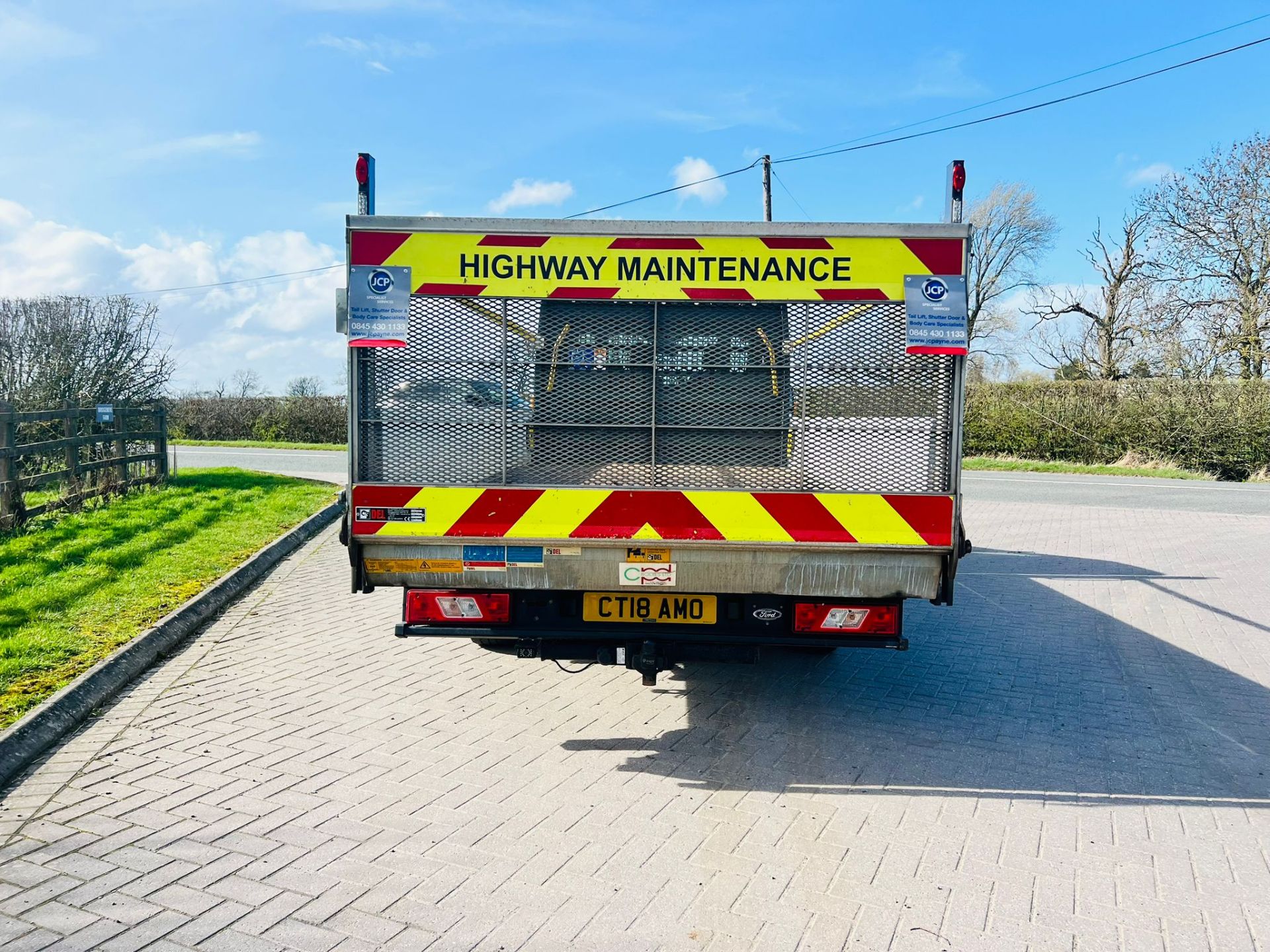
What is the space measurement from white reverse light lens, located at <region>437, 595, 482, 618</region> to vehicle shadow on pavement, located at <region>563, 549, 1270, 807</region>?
2.70ft

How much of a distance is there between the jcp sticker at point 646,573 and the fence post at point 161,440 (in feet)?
39.5

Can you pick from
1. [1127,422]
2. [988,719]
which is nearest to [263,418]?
[1127,422]

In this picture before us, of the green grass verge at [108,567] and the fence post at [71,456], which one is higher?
the fence post at [71,456]

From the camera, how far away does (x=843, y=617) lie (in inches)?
181

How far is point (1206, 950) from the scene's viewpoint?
295 centimetres

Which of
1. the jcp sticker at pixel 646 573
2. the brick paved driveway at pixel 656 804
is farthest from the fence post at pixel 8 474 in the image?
the jcp sticker at pixel 646 573

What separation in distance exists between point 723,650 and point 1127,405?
23.6 meters

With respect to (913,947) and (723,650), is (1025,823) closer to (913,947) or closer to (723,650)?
(913,947)

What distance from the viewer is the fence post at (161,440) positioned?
555 inches

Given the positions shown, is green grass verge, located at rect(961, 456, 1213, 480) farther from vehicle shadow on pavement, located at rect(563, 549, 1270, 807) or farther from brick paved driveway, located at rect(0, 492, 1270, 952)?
brick paved driveway, located at rect(0, 492, 1270, 952)

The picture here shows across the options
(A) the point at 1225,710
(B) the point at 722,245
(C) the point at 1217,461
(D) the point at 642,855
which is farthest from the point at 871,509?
(C) the point at 1217,461

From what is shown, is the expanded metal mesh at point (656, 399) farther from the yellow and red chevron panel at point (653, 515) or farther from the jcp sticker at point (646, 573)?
the jcp sticker at point (646, 573)

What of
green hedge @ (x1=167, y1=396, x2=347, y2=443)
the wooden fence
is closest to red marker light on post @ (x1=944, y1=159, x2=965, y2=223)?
the wooden fence

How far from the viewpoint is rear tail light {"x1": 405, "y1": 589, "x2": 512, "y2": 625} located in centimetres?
469
